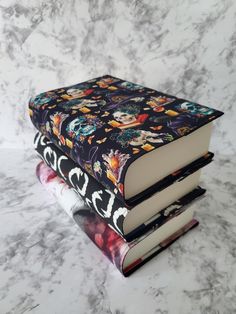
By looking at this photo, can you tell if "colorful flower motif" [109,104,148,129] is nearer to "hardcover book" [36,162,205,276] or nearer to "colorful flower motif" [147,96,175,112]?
"colorful flower motif" [147,96,175,112]

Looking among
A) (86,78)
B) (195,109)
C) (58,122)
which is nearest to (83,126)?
(58,122)

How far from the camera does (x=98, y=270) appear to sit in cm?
46

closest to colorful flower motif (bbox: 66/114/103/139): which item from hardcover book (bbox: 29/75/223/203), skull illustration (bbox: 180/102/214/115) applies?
hardcover book (bbox: 29/75/223/203)

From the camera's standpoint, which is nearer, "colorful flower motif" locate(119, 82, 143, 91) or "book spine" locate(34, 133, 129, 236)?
"book spine" locate(34, 133, 129, 236)

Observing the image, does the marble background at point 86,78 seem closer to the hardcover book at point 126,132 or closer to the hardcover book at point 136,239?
the hardcover book at point 136,239

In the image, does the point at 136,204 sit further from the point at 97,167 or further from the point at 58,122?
the point at 58,122

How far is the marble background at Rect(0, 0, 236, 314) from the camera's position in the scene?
1.39ft

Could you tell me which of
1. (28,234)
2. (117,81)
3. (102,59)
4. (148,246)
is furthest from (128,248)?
(102,59)

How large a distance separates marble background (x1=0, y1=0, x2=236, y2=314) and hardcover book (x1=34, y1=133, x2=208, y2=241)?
0.25ft

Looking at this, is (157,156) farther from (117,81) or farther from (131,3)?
(131,3)

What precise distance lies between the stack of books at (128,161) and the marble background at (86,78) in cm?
4

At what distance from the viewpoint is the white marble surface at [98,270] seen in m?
0.41

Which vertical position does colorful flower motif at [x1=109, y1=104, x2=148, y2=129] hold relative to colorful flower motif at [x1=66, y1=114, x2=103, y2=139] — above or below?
above

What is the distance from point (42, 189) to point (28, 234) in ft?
0.42
